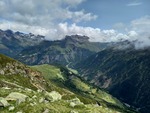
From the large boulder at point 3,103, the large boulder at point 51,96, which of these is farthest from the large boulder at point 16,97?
the large boulder at point 51,96

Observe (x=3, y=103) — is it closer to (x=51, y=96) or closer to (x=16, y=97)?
(x=16, y=97)

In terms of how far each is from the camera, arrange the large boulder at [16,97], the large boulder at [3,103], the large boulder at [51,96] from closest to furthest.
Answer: the large boulder at [3,103] → the large boulder at [16,97] → the large boulder at [51,96]

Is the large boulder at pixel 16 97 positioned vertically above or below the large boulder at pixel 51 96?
above

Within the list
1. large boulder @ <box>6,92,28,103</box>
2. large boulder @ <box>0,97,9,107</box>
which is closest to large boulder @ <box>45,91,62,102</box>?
large boulder @ <box>6,92,28,103</box>

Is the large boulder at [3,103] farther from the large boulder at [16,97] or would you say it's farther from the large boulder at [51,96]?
the large boulder at [51,96]

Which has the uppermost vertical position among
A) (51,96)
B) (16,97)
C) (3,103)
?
(16,97)

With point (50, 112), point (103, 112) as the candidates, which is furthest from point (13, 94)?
point (103, 112)

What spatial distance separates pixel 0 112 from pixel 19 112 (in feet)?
12.8

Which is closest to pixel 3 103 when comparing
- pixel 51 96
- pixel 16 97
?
pixel 16 97

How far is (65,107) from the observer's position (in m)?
60.6

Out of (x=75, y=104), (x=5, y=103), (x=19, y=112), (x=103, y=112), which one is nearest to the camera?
(x=19, y=112)

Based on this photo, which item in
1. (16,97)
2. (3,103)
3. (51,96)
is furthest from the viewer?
(51,96)

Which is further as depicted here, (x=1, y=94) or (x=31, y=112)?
(x=1, y=94)

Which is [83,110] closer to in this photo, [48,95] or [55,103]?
[55,103]
